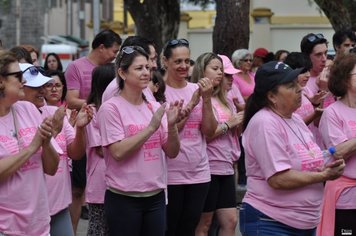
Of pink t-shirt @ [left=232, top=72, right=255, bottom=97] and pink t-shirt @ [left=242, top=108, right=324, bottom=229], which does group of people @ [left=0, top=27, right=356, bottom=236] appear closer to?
pink t-shirt @ [left=242, top=108, right=324, bottom=229]

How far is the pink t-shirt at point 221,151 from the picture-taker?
8.20 metres

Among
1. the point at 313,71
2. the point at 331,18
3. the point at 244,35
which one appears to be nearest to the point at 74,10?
the point at 331,18

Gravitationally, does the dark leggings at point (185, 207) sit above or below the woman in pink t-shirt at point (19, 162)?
below

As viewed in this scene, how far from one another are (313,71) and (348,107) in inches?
89.5

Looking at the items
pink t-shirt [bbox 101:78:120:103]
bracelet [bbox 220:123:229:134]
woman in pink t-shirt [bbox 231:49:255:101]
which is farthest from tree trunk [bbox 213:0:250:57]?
pink t-shirt [bbox 101:78:120:103]

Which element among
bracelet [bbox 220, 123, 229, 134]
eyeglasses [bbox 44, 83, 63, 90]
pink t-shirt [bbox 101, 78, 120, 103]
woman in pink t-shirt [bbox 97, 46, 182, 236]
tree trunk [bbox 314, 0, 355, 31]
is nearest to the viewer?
woman in pink t-shirt [bbox 97, 46, 182, 236]

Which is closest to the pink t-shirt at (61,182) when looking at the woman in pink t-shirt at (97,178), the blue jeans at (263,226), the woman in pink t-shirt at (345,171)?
the woman in pink t-shirt at (97,178)

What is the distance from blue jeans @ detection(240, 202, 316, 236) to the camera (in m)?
5.83

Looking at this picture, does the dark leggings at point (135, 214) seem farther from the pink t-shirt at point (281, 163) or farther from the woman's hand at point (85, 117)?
the pink t-shirt at point (281, 163)

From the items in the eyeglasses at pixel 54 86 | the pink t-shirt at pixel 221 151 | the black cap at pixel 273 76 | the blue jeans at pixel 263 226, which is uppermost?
the black cap at pixel 273 76

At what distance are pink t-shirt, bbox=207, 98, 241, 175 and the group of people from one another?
0.04 ft

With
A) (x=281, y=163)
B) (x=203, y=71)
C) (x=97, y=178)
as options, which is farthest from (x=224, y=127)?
(x=281, y=163)

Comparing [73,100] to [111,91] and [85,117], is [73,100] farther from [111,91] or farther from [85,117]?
[85,117]

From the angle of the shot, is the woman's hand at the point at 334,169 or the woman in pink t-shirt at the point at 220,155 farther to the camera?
the woman in pink t-shirt at the point at 220,155
